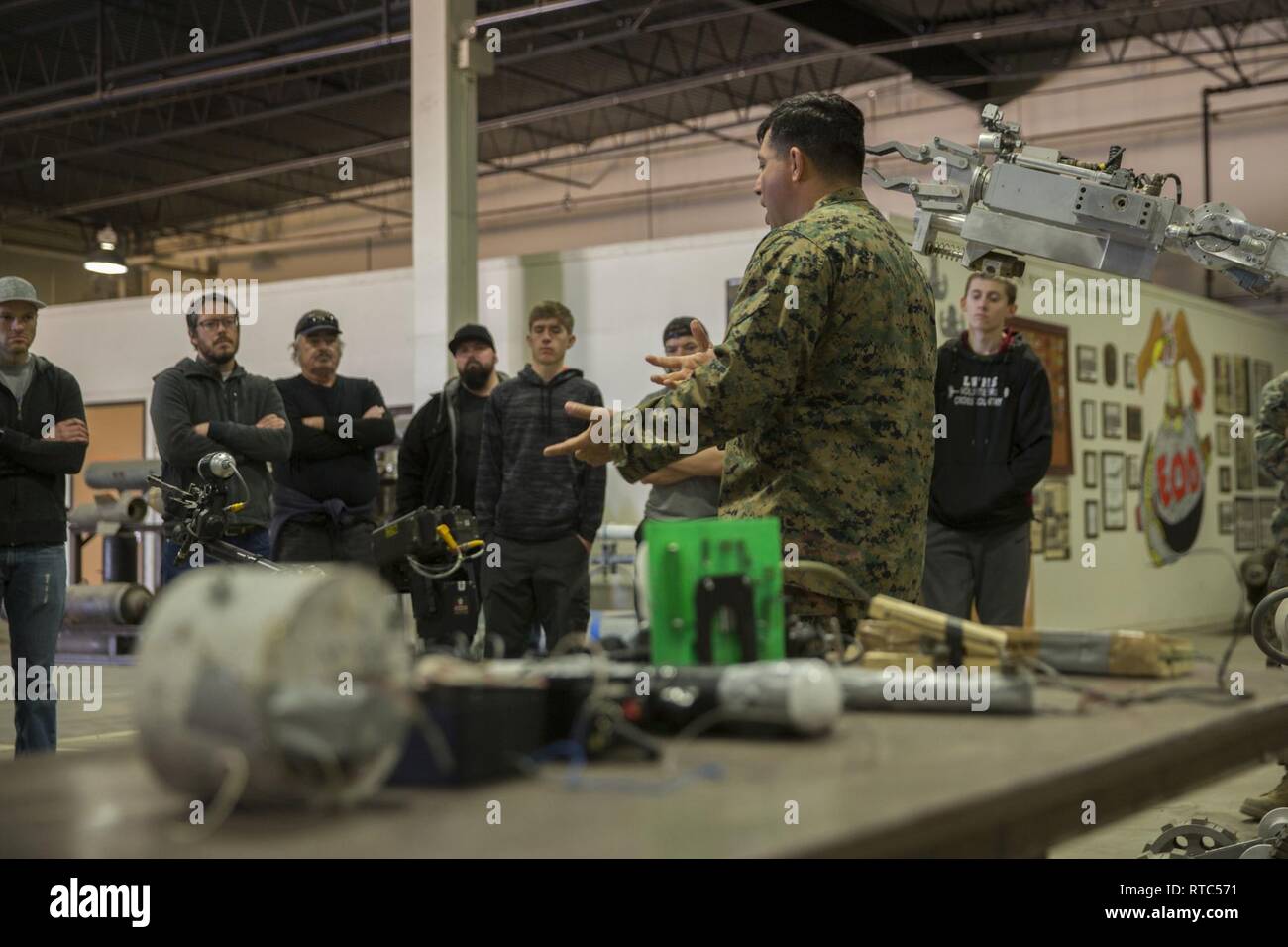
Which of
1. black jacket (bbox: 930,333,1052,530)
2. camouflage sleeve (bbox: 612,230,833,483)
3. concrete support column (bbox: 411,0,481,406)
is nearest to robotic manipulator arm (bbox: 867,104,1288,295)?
camouflage sleeve (bbox: 612,230,833,483)

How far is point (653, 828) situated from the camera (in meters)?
0.95

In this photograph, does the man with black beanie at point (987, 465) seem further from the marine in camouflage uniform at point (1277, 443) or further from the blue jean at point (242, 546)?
the blue jean at point (242, 546)

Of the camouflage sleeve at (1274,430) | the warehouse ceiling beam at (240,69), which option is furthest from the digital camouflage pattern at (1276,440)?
the warehouse ceiling beam at (240,69)

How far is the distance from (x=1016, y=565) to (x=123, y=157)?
56.0 ft

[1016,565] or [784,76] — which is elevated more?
[784,76]

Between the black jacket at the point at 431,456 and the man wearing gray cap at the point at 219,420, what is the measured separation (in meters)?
0.89

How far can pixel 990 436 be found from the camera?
4527 millimetres

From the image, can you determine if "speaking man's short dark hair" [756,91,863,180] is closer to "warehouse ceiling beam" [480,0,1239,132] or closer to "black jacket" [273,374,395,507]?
"black jacket" [273,374,395,507]

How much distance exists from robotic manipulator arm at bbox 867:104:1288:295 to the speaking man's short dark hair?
32 cm

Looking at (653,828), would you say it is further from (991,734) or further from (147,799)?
(991,734)

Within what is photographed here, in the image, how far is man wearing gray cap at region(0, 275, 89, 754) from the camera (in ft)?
14.7

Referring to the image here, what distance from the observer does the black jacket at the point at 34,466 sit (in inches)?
177

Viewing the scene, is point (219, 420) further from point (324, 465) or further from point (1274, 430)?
point (1274, 430)

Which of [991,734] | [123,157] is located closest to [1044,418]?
[991,734]
